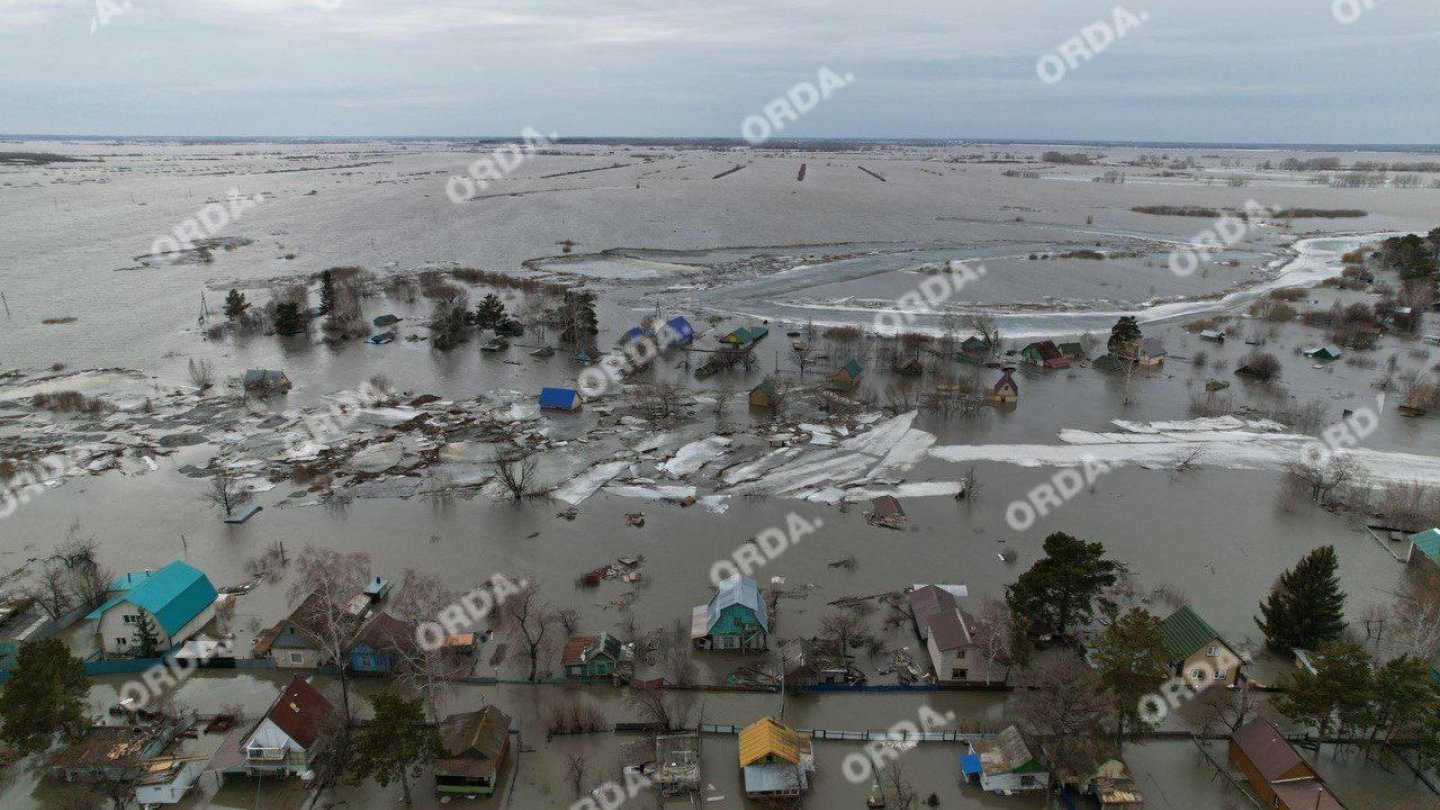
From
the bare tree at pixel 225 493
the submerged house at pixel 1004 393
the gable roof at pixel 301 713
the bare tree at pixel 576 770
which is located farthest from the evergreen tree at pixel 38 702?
the submerged house at pixel 1004 393

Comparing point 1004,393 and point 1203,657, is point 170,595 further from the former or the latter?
point 1004,393

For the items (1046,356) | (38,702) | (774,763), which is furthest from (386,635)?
(1046,356)

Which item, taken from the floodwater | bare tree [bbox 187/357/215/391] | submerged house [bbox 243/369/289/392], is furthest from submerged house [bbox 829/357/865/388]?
bare tree [bbox 187/357/215/391]

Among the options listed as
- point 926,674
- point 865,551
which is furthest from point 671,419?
point 926,674

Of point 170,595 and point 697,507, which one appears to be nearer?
point 170,595

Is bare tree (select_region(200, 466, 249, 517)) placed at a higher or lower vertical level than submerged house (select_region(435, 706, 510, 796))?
higher

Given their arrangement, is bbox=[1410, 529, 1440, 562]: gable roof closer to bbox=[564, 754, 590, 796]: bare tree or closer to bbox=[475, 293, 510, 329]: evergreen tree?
bbox=[564, 754, 590, 796]: bare tree

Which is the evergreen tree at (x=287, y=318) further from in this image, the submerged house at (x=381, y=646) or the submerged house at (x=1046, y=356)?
the submerged house at (x=1046, y=356)
